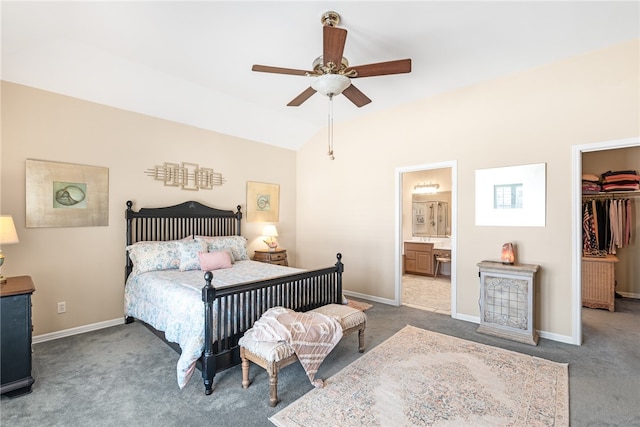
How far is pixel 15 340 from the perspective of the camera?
231cm

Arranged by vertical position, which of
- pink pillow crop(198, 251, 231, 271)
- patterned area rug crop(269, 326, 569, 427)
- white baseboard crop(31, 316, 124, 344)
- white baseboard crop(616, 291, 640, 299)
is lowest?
patterned area rug crop(269, 326, 569, 427)

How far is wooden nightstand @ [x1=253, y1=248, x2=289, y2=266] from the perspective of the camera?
511 cm

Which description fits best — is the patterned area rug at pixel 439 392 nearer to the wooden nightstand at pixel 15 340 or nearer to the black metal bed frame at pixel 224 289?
the black metal bed frame at pixel 224 289

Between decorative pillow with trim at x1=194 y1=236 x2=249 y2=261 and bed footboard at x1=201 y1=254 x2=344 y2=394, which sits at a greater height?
decorative pillow with trim at x1=194 y1=236 x2=249 y2=261

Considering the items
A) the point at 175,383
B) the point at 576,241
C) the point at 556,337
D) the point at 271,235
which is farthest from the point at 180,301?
the point at 576,241

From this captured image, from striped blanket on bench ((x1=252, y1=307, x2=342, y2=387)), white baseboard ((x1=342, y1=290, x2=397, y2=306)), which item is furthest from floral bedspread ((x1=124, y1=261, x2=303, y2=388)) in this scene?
white baseboard ((x1=342, y1=290, x2=397, y2=306))

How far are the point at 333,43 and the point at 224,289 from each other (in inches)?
81.6

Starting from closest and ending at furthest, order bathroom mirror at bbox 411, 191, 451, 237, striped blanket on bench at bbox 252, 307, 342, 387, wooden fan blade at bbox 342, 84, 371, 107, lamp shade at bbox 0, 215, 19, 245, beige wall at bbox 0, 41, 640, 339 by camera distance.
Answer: striped blanket on bench at bbox 252, 307, 342, 387
lamp shade at bbox 0, 215, 19, 245
wooden fan blade at bbox 342, 84, 371, 107
beige wall at bbox 0, 41, 640, 339
bathroom mirror at bbox 411, 191, 451, 237

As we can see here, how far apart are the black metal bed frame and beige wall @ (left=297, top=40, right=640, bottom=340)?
65.2 inches

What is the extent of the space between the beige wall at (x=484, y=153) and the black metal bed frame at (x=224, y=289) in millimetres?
1657

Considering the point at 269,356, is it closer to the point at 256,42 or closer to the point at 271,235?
the point at 256,42

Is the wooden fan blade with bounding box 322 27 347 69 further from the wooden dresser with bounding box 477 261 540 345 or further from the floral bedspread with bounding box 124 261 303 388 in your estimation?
the wooden dresser with bounding box 477 261 540 345

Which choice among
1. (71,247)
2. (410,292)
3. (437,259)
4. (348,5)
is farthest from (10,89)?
(437,259)

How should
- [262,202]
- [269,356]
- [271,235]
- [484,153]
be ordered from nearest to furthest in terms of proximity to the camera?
[269,356] < [484,153] < [271,235] < [262,202]
